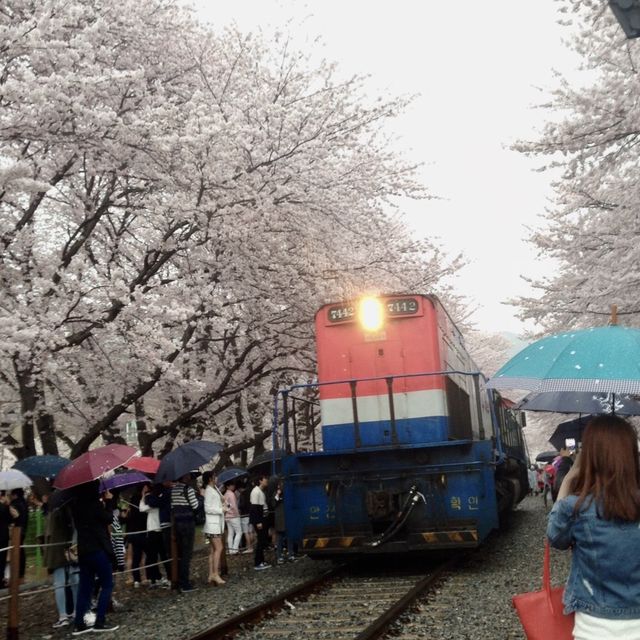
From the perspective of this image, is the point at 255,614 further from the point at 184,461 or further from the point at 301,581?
the point at 184,461

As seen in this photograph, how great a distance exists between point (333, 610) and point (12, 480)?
508cm

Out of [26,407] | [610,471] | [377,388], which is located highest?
[26,407]

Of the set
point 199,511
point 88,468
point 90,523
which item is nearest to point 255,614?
point 90,523

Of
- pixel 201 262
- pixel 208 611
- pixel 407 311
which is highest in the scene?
pixel 201 262

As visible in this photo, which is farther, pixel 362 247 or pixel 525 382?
pixel 362 247

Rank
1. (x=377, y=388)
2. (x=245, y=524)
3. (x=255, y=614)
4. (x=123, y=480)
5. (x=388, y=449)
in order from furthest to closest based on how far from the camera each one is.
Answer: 1. (x=245, y=524)
2. (x=123, y=480)
3. (x=377, y=388)
4. (x=388, y=449)
5. (x=255, y=614)

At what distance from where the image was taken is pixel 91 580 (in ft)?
27.5

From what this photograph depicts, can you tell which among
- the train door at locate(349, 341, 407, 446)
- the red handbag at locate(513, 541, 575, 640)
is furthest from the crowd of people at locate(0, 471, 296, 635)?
the red handbag at locate(513, 541, 575, 640)

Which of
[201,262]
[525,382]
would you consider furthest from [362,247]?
[525,382]

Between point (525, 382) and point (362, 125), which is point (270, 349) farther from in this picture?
point (525, 382)

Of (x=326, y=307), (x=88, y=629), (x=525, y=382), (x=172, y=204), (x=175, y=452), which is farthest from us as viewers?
(x=172, y=204)

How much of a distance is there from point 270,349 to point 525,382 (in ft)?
50.3

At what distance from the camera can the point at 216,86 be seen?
15133 mm

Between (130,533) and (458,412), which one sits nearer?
(130,533)
